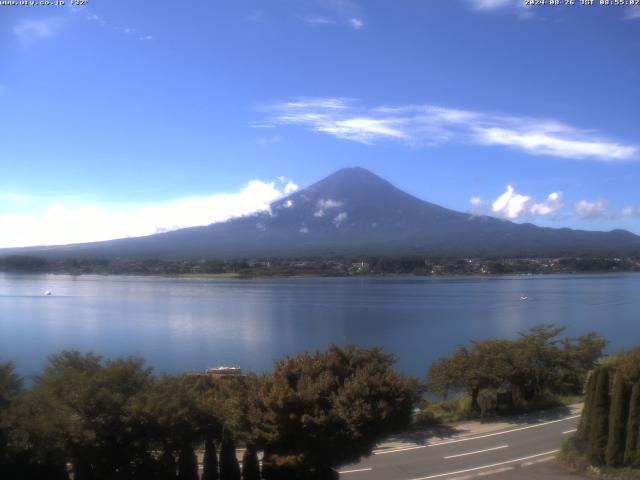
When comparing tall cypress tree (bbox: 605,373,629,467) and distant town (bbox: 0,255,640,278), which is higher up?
distant town (bbox: 0,255,640,278)

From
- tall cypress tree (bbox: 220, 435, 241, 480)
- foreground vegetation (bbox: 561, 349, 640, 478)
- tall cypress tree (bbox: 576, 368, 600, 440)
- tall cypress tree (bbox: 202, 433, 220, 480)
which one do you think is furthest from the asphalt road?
tall cypress tree (bbox: 202, 433, 220, 480)

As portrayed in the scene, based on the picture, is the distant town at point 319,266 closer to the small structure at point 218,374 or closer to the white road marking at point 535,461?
the small structure at point 218,374

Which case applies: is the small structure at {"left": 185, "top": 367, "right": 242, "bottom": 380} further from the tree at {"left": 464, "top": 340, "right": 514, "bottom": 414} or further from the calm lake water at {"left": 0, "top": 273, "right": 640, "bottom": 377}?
the tree at {"left": 464, "top": 340, "right": 514, "bottom": 414}

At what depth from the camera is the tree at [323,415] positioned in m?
5.95

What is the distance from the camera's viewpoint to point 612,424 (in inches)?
272

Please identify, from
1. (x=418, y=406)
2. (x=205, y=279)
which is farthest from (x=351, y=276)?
(x=418, y=406)

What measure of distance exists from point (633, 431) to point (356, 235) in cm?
9290

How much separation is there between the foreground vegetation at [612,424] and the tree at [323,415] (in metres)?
2.21

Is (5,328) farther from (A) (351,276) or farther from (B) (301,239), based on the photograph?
(B) (301,239)

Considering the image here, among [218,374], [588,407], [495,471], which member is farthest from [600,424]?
[218,374]

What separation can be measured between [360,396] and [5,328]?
2382 centimetres

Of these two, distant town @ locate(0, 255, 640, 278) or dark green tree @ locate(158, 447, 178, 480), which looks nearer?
dark green tree @ locate(158, 447, 178, 480)

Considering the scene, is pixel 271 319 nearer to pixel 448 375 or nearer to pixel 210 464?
pixel 448 375

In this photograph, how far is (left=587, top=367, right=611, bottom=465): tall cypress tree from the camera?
7.01 metres
